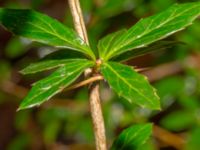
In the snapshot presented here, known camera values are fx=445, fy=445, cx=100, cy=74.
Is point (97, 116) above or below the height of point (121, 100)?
above

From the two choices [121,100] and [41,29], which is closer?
[41,29]

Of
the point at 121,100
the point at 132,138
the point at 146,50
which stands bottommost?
the point at 121,100

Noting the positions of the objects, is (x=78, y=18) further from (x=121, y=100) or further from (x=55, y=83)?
(x=121, y=100)

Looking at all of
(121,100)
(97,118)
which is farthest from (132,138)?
(121,100)

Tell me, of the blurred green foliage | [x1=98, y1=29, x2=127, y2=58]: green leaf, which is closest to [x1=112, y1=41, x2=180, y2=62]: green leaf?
[x1=98, y1=29, x2=127, y2=58]: green leaf

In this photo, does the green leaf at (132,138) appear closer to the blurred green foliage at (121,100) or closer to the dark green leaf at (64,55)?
the dark green leaf at (64,55)

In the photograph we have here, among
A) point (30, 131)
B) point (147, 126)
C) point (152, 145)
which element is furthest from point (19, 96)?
point (147, 126)
